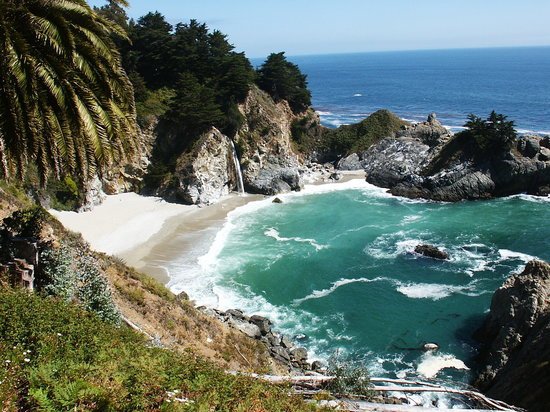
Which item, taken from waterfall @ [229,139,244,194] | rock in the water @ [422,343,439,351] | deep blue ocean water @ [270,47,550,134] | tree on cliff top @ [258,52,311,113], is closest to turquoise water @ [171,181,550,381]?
rock in the water @ [422,343,439,351]

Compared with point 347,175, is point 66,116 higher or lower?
higher

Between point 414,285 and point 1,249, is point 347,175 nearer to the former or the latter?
point 414,285

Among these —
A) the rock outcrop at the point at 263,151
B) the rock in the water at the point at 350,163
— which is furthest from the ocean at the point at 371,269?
the rock in the water at the point at 350,163

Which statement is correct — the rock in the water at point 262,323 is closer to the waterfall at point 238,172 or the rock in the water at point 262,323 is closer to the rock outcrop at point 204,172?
the rock outcrop at point 204,172

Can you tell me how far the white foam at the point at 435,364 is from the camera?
2473cm

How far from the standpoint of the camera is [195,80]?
56.0 m

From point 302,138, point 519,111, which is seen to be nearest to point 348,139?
point 302,138

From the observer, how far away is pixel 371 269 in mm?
37031

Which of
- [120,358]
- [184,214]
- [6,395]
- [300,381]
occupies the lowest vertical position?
[184,214]

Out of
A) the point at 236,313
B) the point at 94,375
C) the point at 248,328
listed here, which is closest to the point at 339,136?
the point at 236,313

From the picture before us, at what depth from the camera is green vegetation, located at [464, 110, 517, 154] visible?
187 ft

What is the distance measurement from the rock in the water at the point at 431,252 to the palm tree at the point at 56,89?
1215 inches

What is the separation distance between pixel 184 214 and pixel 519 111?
307ft

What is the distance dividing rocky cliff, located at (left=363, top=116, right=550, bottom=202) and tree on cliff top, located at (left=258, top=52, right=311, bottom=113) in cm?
1640
